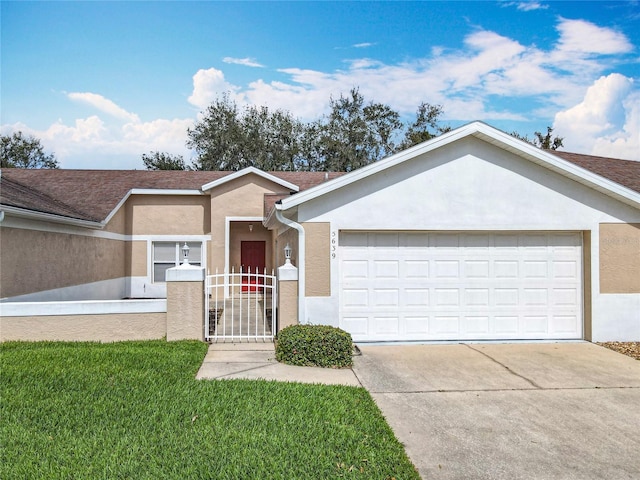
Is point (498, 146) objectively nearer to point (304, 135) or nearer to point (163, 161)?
point (304, 135)

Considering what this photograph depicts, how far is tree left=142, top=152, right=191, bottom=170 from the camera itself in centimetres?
4059

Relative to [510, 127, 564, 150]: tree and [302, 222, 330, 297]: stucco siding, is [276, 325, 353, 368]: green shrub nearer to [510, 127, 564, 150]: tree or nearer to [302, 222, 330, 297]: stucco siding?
[302, 222, 330, 297]: stucco siding

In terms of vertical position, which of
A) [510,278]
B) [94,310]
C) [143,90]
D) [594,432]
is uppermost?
[143,90]

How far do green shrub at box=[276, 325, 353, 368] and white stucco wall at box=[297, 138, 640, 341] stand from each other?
5.25 feet

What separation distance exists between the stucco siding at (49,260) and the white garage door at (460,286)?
7245mm

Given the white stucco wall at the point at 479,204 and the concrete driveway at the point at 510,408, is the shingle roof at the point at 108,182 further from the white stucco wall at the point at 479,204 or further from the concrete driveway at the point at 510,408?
the concrete driveway at the point at 510,408

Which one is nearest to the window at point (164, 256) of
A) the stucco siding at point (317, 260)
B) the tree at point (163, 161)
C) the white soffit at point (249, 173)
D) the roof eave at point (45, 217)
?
the white soffit at point (249, 173)

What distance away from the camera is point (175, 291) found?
9188mm

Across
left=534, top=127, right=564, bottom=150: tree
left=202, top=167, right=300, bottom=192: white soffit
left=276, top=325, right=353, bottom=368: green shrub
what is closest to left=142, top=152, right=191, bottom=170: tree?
left=202, top=167, right=300, bottom=192: white soffit

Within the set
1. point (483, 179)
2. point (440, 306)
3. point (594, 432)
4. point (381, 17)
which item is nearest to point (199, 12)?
point (381, 17)

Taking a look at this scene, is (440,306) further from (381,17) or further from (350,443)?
(381,17)

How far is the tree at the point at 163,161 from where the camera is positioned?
1598 inches

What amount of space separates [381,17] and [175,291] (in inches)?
444

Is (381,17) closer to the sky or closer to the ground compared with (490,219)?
closer to the sky
